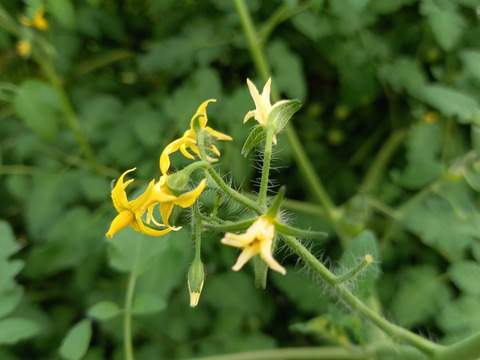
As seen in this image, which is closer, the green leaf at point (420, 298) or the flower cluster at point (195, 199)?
the flower cluster at point (195, 199)

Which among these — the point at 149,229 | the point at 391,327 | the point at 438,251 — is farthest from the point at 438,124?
the point at 149,229

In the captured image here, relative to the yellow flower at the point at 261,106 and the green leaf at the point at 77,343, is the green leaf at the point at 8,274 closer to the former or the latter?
the green leaf at the point at 77,343

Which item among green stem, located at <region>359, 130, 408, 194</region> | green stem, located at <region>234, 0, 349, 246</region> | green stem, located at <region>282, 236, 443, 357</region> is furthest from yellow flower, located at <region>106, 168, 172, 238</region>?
green stem, located at <region>359, 130, 408, 194</region>

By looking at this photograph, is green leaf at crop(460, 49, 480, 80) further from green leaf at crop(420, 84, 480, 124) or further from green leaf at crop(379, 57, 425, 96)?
green leaf at crop(379, 57, 425, 96)

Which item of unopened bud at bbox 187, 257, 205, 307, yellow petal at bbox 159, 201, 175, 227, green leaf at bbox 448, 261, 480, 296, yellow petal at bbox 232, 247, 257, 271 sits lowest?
green leaf at bbox 448, 261, 480, 296

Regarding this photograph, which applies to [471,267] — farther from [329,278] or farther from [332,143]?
[332,143]

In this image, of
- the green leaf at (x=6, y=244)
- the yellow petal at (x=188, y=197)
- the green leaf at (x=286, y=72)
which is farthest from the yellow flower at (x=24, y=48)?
the yellow petal at (x=188, y=197)

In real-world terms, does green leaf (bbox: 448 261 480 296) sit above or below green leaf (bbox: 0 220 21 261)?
below

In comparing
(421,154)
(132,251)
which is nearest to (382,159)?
(421,154)
